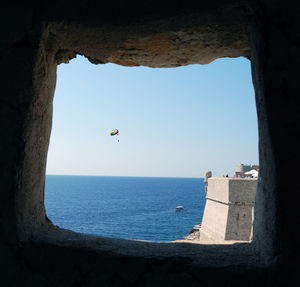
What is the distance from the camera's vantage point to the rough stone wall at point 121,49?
3.57 ft

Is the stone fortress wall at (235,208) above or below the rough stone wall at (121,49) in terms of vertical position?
below

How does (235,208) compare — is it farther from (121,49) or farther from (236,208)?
(121,49)

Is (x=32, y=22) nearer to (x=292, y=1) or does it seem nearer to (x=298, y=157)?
(x=292, y=1)

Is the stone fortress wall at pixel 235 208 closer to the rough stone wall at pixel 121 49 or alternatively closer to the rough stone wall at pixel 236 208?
the rough stone wall at pixel 236 208

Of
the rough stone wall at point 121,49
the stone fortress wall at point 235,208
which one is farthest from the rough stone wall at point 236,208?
the rough stone wall at point 121,49

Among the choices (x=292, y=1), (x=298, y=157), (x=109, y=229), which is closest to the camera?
(x=298, y=157)

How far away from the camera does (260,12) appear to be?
1.21 m

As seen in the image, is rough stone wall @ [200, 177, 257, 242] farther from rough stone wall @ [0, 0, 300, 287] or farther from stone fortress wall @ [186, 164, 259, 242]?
rough stone wall @ [0, 0, 300, 287]

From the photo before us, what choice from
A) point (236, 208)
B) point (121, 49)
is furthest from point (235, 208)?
point (121, 49)

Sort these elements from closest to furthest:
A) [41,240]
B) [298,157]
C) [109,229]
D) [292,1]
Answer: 1. [298,157]
2. [292,1]
3. [41,240]
4. [109,229]

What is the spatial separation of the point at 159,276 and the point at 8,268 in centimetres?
69

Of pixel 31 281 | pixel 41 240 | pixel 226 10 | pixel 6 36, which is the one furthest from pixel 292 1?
pixel 31 281

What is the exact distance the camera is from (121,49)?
155cm

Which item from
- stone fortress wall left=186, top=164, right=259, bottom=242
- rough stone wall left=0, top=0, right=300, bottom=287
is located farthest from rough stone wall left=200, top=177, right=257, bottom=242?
rough stone wall left=0, top=0, right=300, bottom=287
